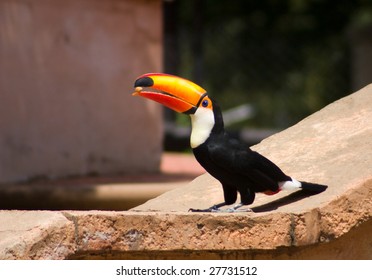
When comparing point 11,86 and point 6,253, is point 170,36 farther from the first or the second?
point 6,253

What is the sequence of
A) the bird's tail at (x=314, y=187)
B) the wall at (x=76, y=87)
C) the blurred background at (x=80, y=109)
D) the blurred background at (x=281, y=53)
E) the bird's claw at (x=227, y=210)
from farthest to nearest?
the blurred background at (x=281, y=53) → the wall at (x=76, y=87) → the blurred background at (x=80, y=109) → the bird's tail at (x=314, y=187) → the bird's claw at (x=227, y=210)

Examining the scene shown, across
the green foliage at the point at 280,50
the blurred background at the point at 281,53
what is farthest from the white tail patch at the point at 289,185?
the green foliage at the point at 280,50

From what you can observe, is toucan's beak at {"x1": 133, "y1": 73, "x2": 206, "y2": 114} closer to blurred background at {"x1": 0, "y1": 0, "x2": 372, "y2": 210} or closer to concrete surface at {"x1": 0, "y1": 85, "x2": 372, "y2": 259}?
concrete surface at {"x1": 0, "y1": 85, "x2": 372, "y2": 259}

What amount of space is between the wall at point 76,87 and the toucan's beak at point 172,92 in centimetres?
493

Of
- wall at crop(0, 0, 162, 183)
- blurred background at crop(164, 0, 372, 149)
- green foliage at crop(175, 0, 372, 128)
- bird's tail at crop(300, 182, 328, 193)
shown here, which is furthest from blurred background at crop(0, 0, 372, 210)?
green foliage at crop(175, 0, 372, 128)

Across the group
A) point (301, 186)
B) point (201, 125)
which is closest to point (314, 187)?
point (301, 186)

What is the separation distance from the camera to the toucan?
13.7 ft

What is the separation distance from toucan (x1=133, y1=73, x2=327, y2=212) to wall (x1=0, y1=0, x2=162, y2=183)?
4.92m

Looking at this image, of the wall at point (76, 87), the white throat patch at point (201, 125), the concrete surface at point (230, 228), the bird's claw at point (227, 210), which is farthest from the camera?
the wall at point (76, 87)

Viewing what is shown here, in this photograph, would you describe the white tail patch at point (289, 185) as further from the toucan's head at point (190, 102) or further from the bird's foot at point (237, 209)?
the toucan's head at point (190, 102)

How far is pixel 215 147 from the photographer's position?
4.18 meters

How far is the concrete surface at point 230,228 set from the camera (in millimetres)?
3732

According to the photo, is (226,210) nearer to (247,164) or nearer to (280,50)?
(247,164)

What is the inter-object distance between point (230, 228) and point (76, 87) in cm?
596
